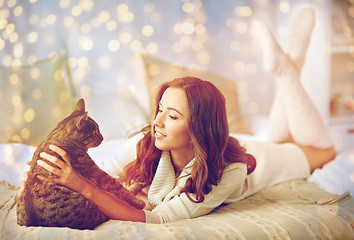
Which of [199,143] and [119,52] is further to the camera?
[119,52]

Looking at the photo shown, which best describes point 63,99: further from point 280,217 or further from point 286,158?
point 286,158

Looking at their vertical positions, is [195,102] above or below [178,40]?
below

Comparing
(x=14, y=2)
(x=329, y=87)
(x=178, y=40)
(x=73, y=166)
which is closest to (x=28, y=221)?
(x=73, y=166)

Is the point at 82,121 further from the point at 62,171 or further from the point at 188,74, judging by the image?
the point at 188,74

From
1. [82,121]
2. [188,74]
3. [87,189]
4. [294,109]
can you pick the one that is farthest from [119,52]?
[294,109]

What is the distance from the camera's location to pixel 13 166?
2.64 ft

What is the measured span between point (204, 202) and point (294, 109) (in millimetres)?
589

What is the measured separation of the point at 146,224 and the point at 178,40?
0.60m

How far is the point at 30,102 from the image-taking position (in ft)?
2.72

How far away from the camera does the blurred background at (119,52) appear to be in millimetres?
842

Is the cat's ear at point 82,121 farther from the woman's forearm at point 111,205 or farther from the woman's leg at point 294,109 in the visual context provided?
the woman's leg at point 294,109

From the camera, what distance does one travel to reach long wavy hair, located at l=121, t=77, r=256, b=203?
815mm

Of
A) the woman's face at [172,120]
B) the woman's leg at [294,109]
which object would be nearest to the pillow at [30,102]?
the woman's face at [172,120]

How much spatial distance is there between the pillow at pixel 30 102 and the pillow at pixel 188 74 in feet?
0.78
